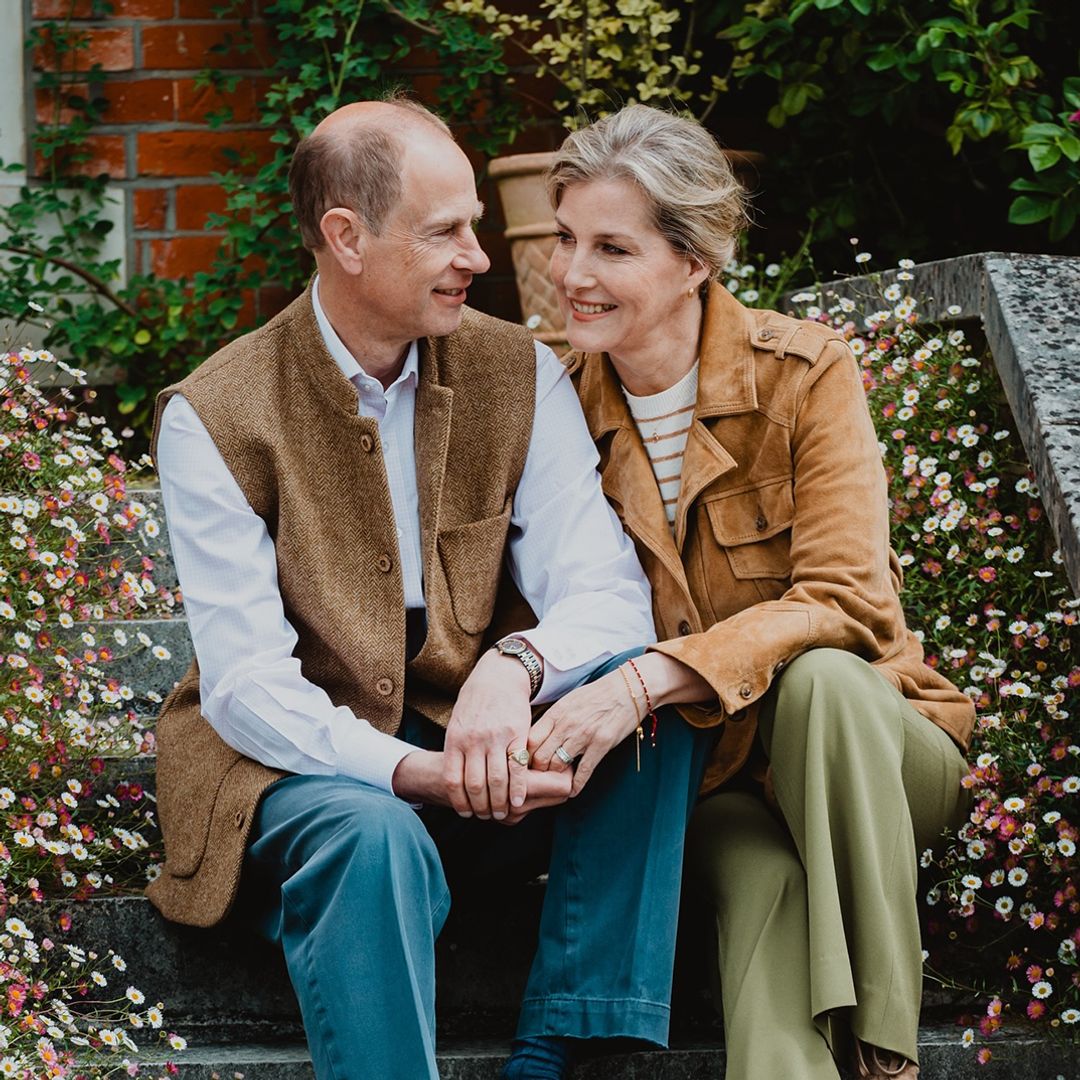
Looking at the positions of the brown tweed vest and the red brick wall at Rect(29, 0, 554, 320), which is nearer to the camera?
the brown tweed vest

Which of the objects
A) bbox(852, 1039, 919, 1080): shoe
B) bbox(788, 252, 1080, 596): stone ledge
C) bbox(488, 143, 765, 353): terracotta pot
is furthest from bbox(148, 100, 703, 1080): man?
bbox(488, 143, 765, 353): terracotta pot

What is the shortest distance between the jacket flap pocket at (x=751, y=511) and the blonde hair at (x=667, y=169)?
389 millimetres

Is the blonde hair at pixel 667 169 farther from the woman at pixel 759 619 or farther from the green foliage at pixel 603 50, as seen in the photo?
the green foliage at pixel 603 50

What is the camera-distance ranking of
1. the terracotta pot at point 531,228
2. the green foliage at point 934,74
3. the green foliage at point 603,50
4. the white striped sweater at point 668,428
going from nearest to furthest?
the white striped sweater at point 668,428, the green foliage at point 934,74, the terracotta pot at point 531,228, the green foliage at point 603,50

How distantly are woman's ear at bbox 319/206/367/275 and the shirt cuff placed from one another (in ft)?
2.40

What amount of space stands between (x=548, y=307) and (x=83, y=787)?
196cm

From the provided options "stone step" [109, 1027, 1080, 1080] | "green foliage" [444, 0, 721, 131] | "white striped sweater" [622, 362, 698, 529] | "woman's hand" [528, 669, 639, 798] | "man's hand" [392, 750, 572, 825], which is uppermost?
"green foliage" [444, 0, 721, 131]

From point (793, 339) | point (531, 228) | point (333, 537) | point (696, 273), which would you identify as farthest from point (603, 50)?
point (333, 537)

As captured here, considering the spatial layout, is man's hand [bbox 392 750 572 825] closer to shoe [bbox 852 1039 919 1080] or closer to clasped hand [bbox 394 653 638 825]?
clasped hand [bbox 394 653 638 825]

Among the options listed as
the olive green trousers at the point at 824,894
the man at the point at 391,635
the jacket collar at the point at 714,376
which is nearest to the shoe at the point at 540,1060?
the man at the point at 391,635

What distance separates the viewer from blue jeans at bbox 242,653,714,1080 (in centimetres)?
197

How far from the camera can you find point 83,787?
8.71 ft

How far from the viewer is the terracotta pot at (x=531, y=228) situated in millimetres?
4102

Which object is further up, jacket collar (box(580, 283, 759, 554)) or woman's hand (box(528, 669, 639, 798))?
jacket collar (box(580, 283, 759, 554))
